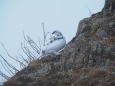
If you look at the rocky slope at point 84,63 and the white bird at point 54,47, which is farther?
the white bird at point 54,47

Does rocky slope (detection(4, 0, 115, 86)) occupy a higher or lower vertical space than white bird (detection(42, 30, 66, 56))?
lower

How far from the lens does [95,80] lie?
20.6ft

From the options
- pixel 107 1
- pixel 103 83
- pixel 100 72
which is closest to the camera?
pixel 103 83

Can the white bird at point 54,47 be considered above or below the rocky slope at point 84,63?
above

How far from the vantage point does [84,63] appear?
25.5 ft

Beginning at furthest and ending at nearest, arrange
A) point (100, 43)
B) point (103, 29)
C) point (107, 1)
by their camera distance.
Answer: point (107, 1)
point (103, 29)
point (100, 43)

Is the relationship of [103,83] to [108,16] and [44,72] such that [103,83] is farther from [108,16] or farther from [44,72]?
[108,16]

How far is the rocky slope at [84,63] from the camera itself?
6660mm

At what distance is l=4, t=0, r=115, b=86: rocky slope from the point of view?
262 inches

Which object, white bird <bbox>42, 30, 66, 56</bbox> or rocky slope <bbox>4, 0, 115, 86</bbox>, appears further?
white bird <bbox>42, 30, 66, 56</bbox>

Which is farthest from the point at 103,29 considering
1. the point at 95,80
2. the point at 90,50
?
the point at 95,80

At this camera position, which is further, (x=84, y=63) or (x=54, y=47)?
(x=54, y=47)

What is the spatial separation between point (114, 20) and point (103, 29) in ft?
1.76

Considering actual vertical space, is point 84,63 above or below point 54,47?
below
